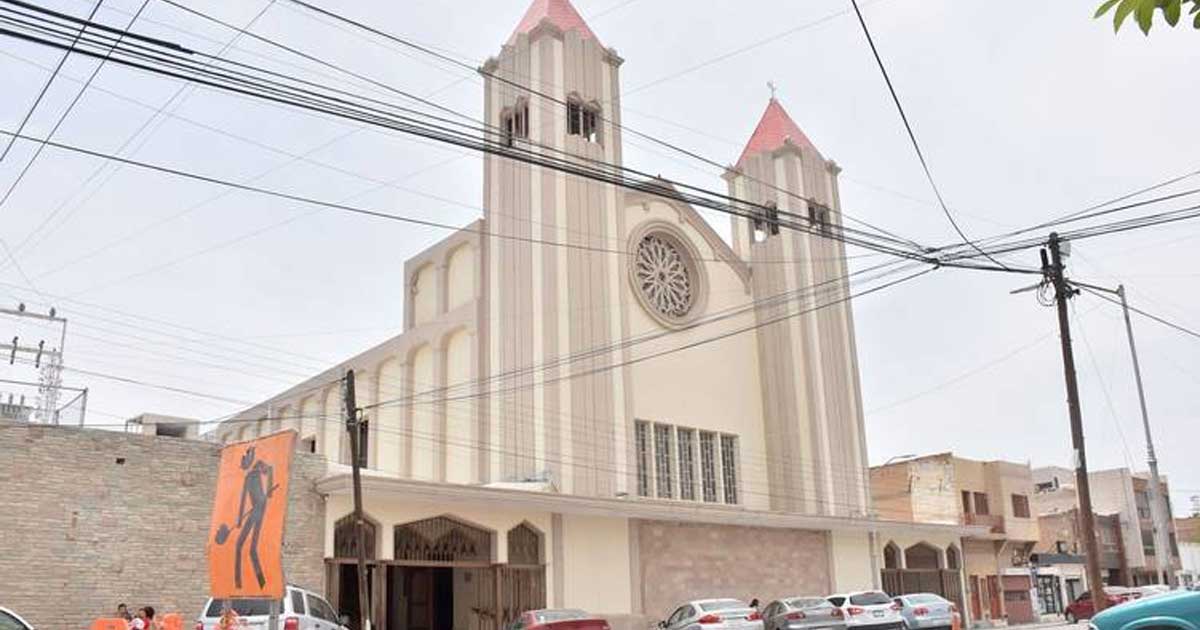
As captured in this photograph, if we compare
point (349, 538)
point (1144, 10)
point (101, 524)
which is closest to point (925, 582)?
point (349, 538)

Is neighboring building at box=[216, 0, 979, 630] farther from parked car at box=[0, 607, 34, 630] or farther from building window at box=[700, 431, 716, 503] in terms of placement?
parked car at box=[0, 607, 34, 630]

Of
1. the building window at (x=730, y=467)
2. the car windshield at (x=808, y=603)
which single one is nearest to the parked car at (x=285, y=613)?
the car windshield at (x=808, y=603)

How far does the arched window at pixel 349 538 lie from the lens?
24.1 m

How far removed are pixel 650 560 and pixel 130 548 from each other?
15.4m

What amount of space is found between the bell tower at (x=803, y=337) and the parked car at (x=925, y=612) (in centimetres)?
1024

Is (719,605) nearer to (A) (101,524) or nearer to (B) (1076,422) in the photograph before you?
(B) (1076,422)

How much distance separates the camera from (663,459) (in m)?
36.7

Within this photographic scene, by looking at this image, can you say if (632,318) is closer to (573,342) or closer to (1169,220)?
(573,342)

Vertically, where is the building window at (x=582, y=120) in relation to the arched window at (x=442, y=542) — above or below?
above

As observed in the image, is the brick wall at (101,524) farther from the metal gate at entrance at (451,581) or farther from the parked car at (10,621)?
the parked car at (10,621)

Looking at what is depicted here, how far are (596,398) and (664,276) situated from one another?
26.8ft

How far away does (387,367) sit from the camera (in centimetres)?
4131

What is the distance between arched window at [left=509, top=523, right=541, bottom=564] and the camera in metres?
27.8

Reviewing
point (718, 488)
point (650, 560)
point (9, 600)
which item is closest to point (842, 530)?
point (718, 488)
